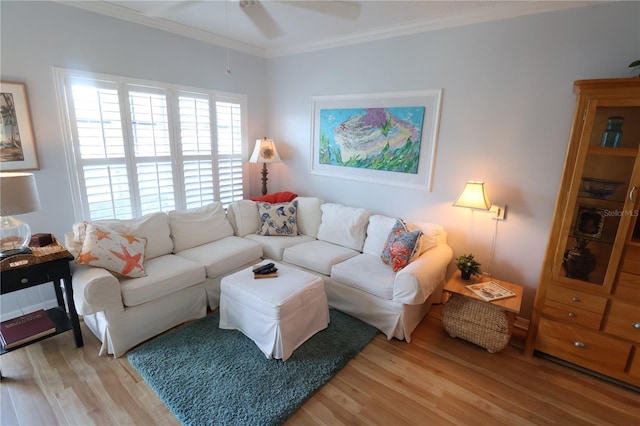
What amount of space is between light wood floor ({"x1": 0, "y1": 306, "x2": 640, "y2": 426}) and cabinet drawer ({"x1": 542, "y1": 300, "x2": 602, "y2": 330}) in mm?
386

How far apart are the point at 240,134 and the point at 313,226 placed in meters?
1.58

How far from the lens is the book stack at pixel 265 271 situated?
8.21 feet

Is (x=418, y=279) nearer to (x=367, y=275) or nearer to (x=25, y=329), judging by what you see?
(x=367, y=275)

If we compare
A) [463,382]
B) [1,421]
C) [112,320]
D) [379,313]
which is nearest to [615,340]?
[463,382]

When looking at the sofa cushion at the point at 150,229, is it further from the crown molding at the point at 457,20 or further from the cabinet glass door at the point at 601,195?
the cabinet glass door at the point at 601,195

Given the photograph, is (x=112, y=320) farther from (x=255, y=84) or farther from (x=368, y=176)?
(x=255, y=84)

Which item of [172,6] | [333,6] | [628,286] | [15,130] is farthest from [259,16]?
[628,286]

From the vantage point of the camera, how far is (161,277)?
8.07ft

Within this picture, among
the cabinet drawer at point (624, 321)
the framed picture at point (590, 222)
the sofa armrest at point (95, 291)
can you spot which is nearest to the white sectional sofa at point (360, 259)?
the framed picture at point (590, 222)

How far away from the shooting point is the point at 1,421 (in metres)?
1.74

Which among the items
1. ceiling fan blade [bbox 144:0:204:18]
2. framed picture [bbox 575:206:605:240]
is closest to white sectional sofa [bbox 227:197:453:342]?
framed picture [bbox 575:206:605:240]

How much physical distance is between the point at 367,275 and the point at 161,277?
1673 millimetres

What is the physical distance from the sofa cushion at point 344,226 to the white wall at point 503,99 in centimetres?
32

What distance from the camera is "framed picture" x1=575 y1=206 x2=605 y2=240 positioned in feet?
6.91
